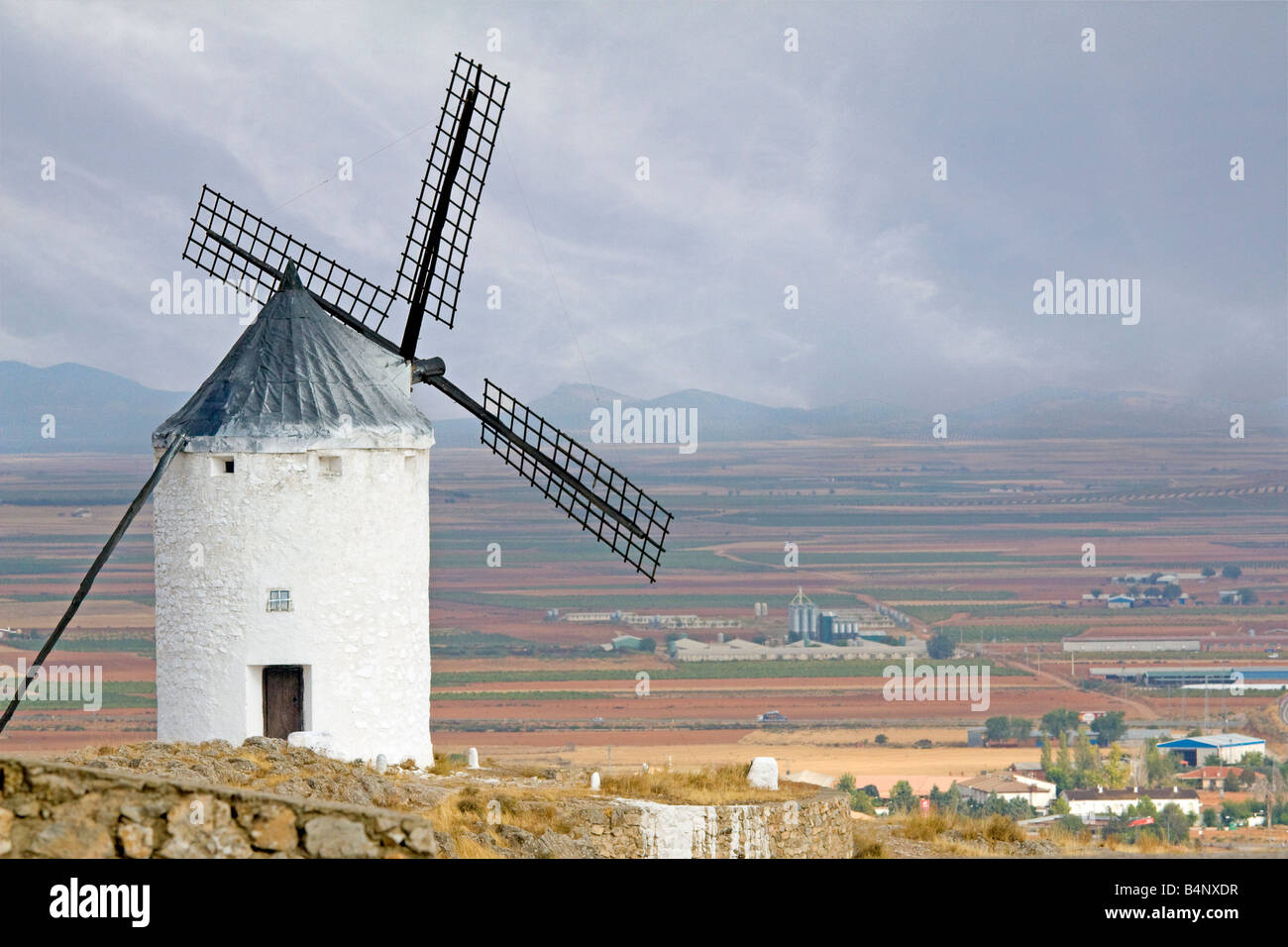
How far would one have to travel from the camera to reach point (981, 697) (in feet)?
263

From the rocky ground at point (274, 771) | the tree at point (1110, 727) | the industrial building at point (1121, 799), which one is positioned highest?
the rocky ground at point (274, 771)

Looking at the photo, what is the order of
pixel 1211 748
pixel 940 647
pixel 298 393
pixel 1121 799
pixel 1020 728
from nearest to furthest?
pixel 298 393 → pixel 1121 799 → pixel 1211 748 → pixel 1020 728 → pixel 940 647

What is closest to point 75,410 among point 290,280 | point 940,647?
point 940,647

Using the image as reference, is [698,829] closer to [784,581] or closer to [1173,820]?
[1173,820]

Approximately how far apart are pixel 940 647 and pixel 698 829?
69.2 meters

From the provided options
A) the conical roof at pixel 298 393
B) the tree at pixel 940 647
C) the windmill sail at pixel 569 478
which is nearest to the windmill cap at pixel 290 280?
the conical roof at pixel 298 393

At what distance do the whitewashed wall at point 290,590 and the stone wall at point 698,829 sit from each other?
3.31m

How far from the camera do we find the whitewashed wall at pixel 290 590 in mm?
17281

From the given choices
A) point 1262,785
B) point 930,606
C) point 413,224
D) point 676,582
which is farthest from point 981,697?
point 413,224

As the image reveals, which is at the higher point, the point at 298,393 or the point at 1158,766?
the point at 298,393

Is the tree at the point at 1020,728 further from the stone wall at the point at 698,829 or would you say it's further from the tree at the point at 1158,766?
the stone wall at the point at 698,829

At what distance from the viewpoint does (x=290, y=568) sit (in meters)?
17.3

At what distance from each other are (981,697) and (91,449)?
5589 cm
